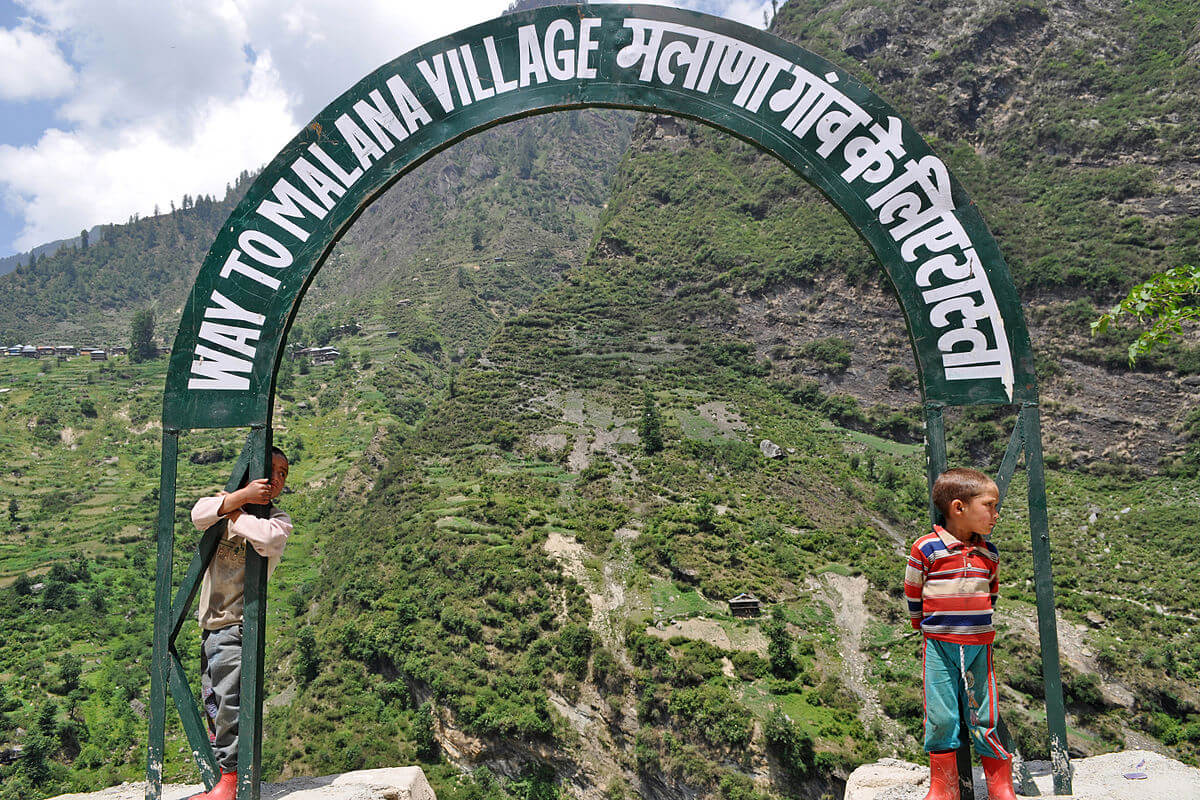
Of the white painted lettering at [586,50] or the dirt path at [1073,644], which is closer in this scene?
the white painted lettering at [586,50]

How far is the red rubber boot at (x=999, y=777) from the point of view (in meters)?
2.50

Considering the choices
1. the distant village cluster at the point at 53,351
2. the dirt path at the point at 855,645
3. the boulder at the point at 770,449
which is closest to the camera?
the dirt path at the point at 855,645

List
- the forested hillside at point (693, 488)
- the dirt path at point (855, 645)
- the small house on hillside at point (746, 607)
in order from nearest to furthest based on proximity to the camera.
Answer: the dirt path at point (855, 645) < the forested hillside at point (693, 488) < the small house on hillside at point (746, 607)

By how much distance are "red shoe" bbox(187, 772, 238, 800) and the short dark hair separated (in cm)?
308

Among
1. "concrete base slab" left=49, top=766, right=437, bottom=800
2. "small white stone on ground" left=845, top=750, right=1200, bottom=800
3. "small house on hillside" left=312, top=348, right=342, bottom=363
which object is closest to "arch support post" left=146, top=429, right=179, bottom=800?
"concrete base slab" left=49, top=766, right=437, bottom=800

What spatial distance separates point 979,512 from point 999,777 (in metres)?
1.00

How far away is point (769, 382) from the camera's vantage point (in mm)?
69812

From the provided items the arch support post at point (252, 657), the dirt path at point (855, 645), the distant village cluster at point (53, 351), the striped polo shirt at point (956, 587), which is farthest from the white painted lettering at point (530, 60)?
the distant village cluster at point (53, 351)

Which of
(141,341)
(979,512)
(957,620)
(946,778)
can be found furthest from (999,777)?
(141,341)

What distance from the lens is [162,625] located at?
309 cm

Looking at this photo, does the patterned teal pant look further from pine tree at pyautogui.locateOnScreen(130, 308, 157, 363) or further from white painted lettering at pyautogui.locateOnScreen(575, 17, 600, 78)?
pine tree at pyautogui.locateOnScreen(130, 308, 157, 363)

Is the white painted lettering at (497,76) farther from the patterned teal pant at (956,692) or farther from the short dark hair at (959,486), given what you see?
the patterned teal pant at (956,692)

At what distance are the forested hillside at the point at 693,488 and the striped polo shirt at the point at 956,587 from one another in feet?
117

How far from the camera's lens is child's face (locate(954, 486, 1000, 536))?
93.2 inches
